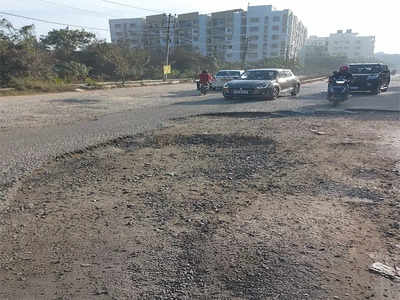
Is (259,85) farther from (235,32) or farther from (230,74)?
(235,32)

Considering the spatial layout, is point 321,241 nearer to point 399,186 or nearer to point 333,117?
point 399,186

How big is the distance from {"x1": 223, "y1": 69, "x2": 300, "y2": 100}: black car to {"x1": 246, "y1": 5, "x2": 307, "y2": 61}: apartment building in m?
76.4

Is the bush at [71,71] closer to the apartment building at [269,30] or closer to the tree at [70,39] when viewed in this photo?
the tree at [70,39]

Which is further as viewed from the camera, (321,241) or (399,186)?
(399,186)

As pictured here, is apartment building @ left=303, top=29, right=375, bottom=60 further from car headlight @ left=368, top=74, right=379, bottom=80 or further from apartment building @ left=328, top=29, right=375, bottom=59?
car headlight @ left=368, top=74, right=379, bottom=80

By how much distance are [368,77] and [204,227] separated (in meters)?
16.2

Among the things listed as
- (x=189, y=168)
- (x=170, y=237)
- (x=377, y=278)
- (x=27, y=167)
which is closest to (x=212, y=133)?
(x=189, y=168)

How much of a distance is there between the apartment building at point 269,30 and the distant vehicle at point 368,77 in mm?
73050

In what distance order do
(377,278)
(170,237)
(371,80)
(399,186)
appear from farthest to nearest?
1. (371,80)
2. (399,186)
3. (170,237)
4. (377,278)

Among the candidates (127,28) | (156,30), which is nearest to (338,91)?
(156,30)

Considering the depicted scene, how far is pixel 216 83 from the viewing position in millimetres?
19703

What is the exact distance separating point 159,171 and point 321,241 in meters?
2.51

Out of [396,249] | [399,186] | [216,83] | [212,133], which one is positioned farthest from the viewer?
[216,83]

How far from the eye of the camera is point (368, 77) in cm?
1579
